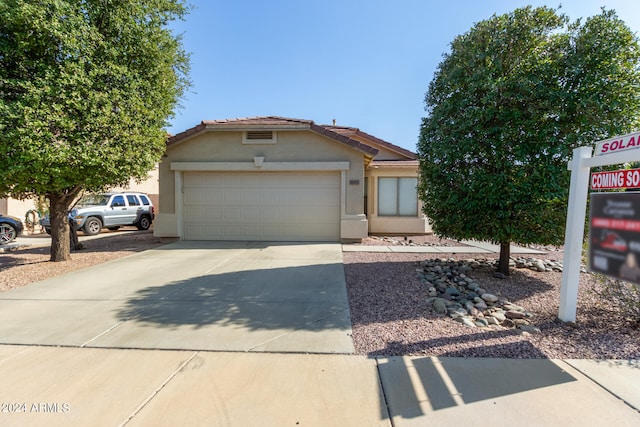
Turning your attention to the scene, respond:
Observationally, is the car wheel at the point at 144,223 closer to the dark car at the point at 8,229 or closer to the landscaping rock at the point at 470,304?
the dark car at the point at 8,229

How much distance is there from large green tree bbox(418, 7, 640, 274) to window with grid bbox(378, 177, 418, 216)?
6494 millimetres

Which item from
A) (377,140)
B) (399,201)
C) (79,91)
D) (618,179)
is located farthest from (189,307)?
(377,140)

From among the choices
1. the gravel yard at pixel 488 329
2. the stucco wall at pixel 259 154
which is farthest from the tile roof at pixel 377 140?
the gravel yard at pixel 488 329

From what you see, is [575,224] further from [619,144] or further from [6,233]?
[6,233]

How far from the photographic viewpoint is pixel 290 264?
7238mm

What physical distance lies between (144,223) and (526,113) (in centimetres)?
1637

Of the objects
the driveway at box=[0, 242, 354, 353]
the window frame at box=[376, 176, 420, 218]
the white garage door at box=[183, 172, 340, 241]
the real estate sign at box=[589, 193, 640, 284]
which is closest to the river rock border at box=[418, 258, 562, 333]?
the real estate sign at box=[589, 193, 640, 284]

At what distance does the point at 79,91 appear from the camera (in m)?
5.82

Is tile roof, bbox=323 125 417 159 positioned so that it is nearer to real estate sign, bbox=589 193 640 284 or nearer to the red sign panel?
the red sign panel

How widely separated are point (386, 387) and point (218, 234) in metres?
9.10

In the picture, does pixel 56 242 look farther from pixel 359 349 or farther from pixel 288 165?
pixel 359 349

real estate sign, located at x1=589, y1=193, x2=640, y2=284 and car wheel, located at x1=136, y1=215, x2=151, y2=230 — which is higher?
real estate sign, located at x1=589, y1=193, x2=640, y2=284

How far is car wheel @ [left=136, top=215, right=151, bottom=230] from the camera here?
15.3m

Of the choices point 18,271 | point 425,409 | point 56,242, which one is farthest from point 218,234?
point 425,409
